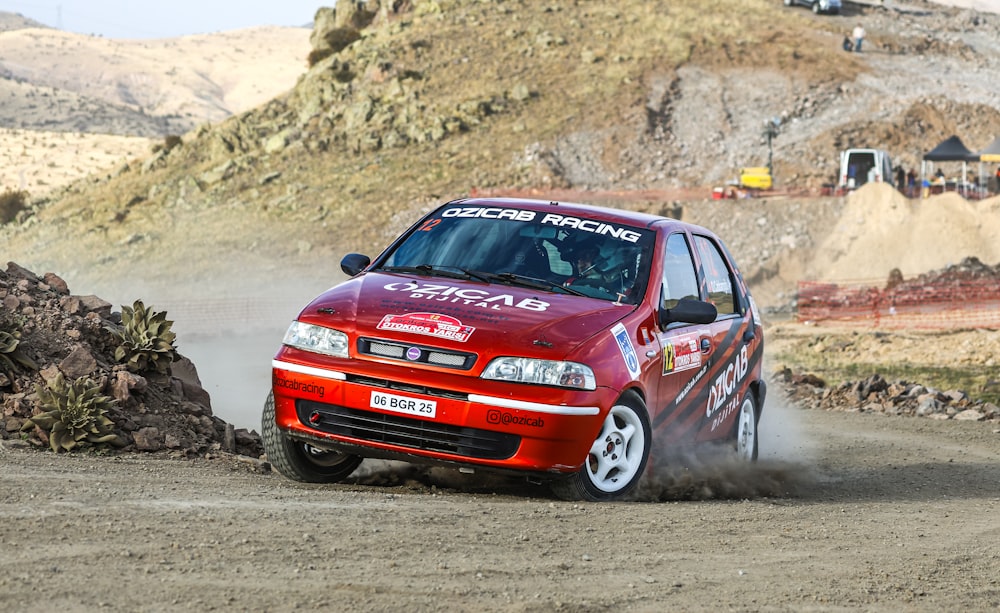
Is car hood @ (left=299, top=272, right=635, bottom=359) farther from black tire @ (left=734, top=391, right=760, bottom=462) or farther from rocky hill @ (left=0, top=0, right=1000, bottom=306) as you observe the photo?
rocky hill @ (left=0, top=0, right=1000, bottom=306)

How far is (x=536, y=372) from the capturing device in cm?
638

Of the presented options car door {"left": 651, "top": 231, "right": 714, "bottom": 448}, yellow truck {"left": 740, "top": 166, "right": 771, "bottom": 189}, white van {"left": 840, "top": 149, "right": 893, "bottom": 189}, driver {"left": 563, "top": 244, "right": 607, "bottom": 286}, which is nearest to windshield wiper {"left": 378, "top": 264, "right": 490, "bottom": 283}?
driver {"left": 563, "top": 244, "right": 607, "bottom": 286}

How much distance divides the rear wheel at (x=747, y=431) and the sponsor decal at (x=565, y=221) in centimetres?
183

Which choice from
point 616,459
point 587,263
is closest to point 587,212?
point 587,263

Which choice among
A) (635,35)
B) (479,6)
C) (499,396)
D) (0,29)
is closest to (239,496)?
(499,396)

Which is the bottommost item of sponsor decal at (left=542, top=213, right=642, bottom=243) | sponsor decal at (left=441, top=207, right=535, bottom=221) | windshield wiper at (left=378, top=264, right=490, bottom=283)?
windshield wiper at (left=378, top=264, right=490, bottom=283)

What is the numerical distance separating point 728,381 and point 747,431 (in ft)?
2.64

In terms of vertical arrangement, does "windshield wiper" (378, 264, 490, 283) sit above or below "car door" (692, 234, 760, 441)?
above

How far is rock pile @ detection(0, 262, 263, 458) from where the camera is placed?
25.9 ft

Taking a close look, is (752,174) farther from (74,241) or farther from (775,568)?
(775,568)

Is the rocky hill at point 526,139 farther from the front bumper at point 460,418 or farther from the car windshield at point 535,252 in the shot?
the front bumper at point 460,418

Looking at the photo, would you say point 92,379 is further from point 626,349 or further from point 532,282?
point 626,349

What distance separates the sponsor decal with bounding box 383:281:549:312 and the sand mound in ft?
116

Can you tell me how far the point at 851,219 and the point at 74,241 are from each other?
30.1 m
